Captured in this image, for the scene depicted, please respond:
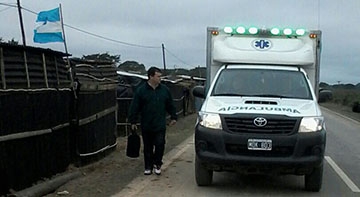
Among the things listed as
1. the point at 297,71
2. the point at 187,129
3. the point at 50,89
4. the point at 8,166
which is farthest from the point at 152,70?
the point at 187,129

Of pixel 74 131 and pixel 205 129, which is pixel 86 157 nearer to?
pixel 74 131

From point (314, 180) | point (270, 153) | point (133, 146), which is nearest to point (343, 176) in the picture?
point (314, 180)

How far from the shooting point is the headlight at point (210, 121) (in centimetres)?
972

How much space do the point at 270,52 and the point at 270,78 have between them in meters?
1.19

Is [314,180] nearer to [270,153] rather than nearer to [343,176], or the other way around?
[270,153]

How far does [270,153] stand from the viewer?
9.55m

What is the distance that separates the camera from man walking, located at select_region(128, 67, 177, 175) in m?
11.4

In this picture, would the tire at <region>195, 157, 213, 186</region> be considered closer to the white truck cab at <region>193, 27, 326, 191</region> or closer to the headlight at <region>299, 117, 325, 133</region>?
the white truck cab at <region>193, 27, 326, 191</region>

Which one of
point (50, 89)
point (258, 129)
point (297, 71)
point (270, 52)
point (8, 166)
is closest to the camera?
point (8, 166)

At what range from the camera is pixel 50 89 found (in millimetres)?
10695

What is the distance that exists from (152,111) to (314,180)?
9.89ft

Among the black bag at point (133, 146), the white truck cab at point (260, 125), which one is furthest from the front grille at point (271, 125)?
the black bag at point (133, 146)

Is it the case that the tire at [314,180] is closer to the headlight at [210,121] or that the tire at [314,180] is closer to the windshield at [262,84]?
the windshield at [262,84]

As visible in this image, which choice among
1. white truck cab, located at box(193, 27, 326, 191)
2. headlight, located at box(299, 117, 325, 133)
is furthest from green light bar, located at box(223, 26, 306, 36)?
headlight, located at box(299, 117, 325, 133)
